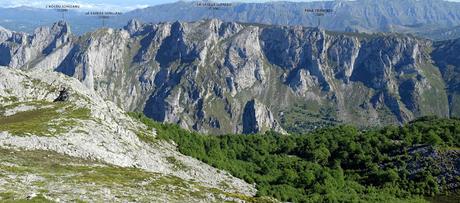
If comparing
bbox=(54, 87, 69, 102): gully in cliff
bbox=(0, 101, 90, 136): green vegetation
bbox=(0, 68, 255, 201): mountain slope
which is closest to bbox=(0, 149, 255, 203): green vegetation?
bbox=(0, 68, 255, 201): mountain slope

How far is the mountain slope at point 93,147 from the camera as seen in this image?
97.1 m

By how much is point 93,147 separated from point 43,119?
87.5 feet

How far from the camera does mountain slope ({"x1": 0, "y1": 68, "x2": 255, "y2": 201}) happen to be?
97050mm

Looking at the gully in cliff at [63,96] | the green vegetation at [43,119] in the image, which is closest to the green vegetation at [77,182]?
the green vegetation at [43,119]

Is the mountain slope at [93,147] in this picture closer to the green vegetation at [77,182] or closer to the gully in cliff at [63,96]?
the green vegetation at [77,182]

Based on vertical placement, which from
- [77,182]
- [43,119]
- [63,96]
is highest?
[63,96]

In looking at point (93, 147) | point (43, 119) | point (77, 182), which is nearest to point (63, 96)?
point (43, 119)

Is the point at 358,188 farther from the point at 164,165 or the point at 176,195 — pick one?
the point at 176,195

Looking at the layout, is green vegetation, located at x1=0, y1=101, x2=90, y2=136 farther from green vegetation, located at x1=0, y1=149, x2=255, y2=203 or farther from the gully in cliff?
green vegetation, located at x1=0, y1=149, x2=255, y2=203

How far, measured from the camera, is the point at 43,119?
144m

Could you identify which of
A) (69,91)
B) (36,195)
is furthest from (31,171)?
(69,91)

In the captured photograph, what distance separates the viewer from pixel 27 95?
196375mm

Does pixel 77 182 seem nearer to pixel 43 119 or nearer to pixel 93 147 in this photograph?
pixel 93 147

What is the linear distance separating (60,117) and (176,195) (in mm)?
69902
